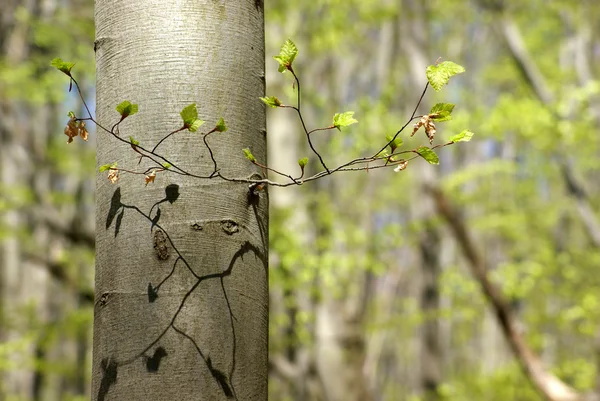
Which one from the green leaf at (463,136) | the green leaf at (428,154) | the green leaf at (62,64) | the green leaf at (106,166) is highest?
the green leaf at (62,64)

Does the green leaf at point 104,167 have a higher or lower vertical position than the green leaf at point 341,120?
lower

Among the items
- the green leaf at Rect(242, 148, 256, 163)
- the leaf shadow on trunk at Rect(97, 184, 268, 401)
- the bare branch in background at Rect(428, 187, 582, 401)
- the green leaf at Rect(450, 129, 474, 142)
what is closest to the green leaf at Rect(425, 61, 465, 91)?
the green leaf at Rect(450, 129, 474, 142)

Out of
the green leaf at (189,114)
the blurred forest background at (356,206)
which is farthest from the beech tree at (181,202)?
the blurred forest background at (356,206)

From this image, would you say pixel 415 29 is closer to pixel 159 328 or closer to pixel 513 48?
pixel 513 48

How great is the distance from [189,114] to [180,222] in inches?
8.0

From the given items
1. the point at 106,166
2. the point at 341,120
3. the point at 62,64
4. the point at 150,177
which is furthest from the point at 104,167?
the point at 341,120

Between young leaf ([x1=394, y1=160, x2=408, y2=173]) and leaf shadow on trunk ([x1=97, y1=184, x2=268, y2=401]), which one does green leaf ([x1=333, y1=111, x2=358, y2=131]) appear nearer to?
young leaf ([x1=394, y1=160, x2=408, y2=173])

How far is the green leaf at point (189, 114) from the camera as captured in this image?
3.87 feet

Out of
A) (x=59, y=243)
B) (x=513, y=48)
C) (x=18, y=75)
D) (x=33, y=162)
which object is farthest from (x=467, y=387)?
(x=18, y=75)

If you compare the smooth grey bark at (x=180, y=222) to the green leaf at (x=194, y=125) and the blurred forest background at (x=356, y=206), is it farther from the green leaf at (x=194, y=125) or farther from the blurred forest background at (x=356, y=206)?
the blurred forest background at (x=356, y=206)

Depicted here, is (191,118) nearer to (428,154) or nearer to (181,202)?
(181,202)

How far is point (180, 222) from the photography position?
1.22 m

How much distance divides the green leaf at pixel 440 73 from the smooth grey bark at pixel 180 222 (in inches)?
14.0

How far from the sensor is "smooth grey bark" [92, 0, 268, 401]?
119 centimetres
